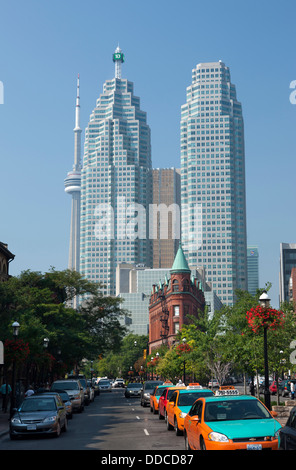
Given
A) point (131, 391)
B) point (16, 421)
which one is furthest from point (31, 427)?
point (131, 391)

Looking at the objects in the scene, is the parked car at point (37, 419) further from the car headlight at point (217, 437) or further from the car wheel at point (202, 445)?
the car headlight at point (217, 437)

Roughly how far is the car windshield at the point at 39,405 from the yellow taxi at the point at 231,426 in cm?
843

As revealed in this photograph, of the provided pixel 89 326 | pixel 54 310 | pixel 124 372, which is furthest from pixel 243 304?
pixel 124 372

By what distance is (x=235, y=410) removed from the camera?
15.8 m

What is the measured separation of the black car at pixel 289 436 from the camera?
1289 centimetres

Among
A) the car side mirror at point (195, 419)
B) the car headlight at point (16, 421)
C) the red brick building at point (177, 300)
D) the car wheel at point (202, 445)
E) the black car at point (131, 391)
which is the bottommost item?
the black car at point (131, 391)

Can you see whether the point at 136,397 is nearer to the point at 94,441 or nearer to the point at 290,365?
the point at 290,365

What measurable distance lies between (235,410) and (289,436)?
282 cm

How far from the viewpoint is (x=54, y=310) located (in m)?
60.2

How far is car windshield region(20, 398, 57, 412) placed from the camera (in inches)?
952
